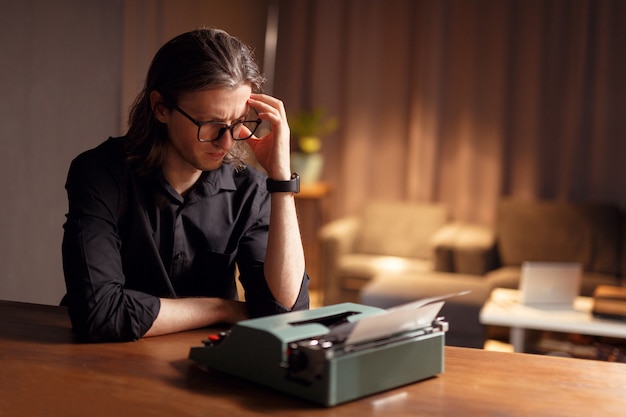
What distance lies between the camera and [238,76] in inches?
70.7

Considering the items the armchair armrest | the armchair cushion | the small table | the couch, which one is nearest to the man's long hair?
the small table

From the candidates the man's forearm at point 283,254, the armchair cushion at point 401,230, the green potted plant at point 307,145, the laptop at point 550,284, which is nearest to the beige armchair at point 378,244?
the armchair cushion at point 401,230

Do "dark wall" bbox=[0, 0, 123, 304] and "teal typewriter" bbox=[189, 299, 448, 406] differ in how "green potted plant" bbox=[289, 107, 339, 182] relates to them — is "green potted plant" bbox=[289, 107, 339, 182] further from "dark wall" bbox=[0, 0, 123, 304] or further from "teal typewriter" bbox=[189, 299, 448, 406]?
"teal typewriter" bbox=[189, 299, 448, 406]

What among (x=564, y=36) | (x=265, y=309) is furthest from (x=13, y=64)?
(x=564, y=36)

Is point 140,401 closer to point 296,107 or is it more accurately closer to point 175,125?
point 175,125

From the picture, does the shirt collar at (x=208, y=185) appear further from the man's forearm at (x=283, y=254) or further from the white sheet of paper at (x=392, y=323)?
the white sheet of paper at (x=392, y=323)

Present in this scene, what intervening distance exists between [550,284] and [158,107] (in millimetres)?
2579

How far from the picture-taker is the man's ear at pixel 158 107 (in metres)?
1.85

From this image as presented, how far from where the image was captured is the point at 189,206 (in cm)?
190

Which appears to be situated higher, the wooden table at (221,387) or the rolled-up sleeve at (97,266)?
the rolled-up sleeve at (97,266)

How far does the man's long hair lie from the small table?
7.24ft

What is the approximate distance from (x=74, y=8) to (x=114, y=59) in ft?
1.34

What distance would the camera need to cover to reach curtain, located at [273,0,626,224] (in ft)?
18.0

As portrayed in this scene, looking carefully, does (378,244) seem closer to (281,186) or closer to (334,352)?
(281,186)
